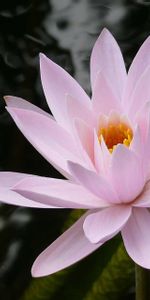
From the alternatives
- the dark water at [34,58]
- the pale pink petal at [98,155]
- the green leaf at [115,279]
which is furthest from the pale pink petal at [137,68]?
the dark water at [34,58]

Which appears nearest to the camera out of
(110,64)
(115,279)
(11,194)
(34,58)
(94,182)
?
(94,182)

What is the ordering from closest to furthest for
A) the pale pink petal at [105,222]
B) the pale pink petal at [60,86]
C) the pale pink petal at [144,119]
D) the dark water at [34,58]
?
the pale pink petal at [105,222], the pale pink petal at [144,119], the pale pink petal at [60,86], the dark water at [34,58]

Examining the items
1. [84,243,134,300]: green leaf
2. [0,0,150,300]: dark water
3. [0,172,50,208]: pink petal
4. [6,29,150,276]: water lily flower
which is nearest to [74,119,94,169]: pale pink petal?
[6,29,150,276]: water lily flower

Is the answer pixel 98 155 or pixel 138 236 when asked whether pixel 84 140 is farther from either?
pixel 138 236

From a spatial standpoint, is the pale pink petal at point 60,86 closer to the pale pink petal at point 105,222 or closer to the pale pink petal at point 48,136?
the pale pink petal at point 48,136

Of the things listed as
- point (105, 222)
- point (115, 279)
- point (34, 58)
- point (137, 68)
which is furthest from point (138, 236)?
point (34, 58)

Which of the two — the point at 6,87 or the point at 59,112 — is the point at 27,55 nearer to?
the point at 6,87
